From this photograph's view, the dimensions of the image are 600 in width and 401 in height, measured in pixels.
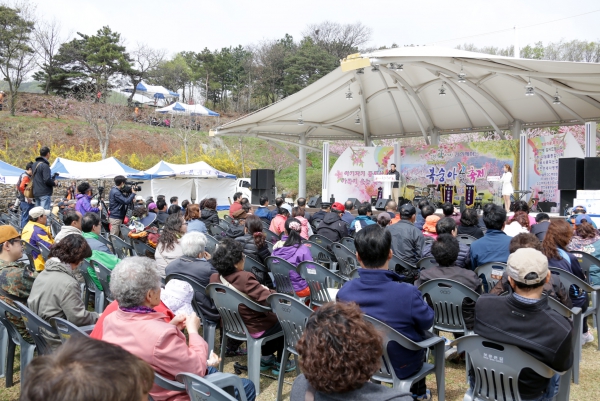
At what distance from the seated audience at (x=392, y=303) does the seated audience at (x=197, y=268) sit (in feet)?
4.61

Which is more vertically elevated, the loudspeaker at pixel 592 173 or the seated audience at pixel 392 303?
the loudspeaker at pixel 592 173

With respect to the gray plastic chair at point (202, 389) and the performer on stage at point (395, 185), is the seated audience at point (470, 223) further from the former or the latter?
the performer on stage at point (395, 185)

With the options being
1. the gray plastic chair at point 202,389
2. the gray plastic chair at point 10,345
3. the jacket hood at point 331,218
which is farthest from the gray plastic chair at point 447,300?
the jacket hood at point 331,218

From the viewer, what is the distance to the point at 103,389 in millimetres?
915

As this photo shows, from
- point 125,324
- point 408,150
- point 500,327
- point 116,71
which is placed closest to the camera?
point 125,324

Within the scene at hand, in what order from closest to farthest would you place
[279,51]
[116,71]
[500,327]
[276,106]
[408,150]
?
[500,327] < [276,106] < [408,150] < [116,71] < [279,51]

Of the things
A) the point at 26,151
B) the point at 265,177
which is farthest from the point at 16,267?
the point at 26,151

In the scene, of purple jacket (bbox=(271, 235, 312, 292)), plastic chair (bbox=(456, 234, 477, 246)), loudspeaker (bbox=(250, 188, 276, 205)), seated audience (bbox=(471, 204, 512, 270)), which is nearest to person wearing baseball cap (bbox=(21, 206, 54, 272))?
purple jacket (bbox=(271, 235, 312, 292))

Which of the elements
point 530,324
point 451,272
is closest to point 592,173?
point 451,272

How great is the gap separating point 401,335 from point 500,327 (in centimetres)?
48

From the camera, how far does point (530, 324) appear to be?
2.14 m

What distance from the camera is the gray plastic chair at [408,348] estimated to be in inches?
93.8

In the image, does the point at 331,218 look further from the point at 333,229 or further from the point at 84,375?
the point at 84,375

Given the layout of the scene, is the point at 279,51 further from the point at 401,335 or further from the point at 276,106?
the point at 401,335
